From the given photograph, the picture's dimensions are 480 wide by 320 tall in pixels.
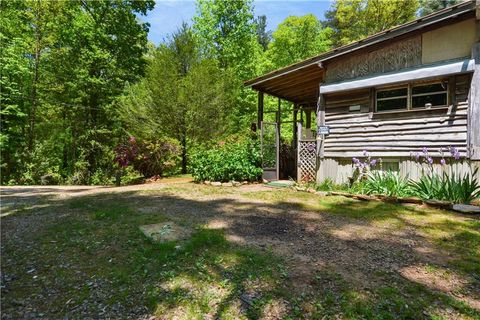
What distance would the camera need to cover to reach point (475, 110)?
6.43 m

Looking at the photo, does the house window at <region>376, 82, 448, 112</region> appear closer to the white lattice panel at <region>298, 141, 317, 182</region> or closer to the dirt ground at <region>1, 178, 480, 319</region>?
the white lattice panel at <region>298, 141, 317, 182</region>

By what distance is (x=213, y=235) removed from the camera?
13.8 ft

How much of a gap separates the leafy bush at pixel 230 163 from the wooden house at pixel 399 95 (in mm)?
1631

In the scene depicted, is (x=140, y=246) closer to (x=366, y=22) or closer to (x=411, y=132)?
(x=411, y=132)

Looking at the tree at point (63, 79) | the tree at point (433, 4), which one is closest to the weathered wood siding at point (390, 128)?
the tree at point (63, 79)

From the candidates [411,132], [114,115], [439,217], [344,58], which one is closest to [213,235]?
[439,217]

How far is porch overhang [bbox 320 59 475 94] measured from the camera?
6.53 metres

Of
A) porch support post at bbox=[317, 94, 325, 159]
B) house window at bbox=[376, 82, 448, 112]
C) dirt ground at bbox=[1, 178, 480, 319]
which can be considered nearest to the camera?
dirt ground at bbox=[1, 178, 480, 319]

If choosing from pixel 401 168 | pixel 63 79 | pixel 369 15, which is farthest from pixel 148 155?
pixel 369 15

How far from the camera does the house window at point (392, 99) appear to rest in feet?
25.0

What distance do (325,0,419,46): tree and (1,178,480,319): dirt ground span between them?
68.6ft

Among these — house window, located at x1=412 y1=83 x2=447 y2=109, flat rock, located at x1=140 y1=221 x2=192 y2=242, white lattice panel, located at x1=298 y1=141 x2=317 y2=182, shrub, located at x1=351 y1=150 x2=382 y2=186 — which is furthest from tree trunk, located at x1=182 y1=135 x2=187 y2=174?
house window, located at x1=412 y1=83 x2=447 y2=109

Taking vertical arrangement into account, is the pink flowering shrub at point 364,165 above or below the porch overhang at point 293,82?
below

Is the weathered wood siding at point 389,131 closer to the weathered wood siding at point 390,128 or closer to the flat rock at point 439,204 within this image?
the weathered wood siding at point 390,128
